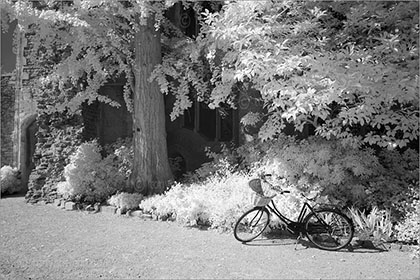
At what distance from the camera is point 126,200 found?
8062 mm

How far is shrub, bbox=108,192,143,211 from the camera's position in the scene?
7.98 meters

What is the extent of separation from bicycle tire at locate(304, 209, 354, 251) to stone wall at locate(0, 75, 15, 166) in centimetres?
1374

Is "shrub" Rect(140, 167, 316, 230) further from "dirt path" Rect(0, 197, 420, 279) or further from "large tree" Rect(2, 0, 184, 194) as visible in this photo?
"large tree" Rect(2, 0, 184, 194)

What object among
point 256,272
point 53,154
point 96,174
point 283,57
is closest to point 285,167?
point 283,57

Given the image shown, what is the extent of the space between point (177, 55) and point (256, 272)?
628 cm

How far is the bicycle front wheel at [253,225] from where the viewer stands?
5.81m

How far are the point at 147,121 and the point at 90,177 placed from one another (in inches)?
90.2

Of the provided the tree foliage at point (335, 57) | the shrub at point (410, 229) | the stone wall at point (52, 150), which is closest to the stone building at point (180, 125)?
the stone wall at point (52, 150)

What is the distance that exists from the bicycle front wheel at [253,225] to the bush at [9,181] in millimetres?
9570

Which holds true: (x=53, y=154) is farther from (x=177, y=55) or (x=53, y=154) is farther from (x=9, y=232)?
(x=177, y=55)

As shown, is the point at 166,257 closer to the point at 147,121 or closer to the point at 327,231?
the point at 327,231

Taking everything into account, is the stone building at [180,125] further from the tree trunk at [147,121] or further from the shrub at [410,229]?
the shrub at [410,229]

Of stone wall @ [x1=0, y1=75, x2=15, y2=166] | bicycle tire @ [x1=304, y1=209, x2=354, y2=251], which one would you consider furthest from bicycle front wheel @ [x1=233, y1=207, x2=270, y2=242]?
stone wall @ [x1=0, y1=75, x2=15, y2=166]

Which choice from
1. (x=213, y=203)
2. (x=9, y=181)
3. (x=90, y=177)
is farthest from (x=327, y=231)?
(x=9, y=181)
